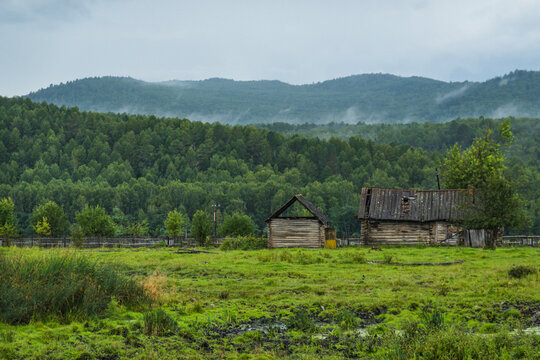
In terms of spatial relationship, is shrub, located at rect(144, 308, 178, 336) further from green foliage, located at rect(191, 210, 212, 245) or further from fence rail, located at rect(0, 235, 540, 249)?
green foliage, located at rect(191, 210, 212, 245)

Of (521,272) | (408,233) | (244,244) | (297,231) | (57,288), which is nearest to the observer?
(57,288)

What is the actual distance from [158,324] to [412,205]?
42.7 meters

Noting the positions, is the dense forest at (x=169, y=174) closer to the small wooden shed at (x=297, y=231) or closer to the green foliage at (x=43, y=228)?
the green foliage at (x=43, y=228)

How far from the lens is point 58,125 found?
649ft

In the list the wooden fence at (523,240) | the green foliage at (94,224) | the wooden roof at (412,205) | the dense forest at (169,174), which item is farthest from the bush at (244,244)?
the dense forest at (169,174)

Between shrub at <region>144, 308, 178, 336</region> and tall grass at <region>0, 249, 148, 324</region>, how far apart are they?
1.96m

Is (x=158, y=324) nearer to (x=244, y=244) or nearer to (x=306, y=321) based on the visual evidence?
(x=306, y=321)

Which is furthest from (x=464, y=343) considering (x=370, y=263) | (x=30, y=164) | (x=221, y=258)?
(x=30, y=164)

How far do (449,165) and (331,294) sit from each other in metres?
58.6

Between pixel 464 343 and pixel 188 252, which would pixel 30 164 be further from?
pixel 464 343

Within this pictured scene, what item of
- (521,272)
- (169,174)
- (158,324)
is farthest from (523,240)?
(169,174)

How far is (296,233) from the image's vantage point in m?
50.6

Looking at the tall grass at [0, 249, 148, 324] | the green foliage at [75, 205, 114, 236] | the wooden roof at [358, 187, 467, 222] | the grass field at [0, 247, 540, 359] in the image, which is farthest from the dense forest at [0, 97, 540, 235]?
the tall grass at [0, 249, 148, 324]

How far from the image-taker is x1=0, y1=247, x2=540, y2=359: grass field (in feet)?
37.8
